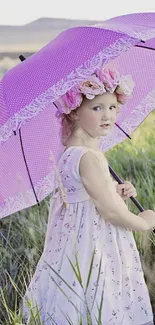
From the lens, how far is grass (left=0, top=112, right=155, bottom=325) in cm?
382

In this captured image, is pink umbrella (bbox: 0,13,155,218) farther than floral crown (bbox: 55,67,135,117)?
No

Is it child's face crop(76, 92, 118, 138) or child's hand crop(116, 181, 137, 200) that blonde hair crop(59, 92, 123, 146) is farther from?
child's hand crop(116, 181, 137, 200)

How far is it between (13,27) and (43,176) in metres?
3.46

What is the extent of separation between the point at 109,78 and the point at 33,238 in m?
1.25

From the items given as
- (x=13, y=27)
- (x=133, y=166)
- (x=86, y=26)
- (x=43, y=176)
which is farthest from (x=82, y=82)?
(x=13, y=27)

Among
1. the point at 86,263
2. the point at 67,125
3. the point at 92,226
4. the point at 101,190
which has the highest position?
the point at 67,125

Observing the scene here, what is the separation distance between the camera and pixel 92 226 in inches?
125

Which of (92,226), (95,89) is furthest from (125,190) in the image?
(95,89)

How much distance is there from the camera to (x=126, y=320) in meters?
3.27

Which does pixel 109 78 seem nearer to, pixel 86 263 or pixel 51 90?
pixel 51 90

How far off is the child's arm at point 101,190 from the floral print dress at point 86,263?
0.11ft

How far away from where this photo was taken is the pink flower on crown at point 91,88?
3104mm

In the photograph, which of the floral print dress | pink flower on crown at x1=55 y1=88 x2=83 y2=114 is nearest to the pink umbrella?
pink flower on crown at x1=55 y1=88 x2=83 y2=114

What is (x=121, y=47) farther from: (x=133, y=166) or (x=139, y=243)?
(x=133, y=166)
